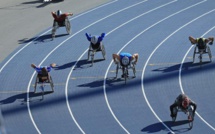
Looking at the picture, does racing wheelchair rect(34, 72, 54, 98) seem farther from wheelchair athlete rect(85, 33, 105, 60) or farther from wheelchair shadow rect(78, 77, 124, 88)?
wheelchair athlete rect(85, 33, 105, 60)

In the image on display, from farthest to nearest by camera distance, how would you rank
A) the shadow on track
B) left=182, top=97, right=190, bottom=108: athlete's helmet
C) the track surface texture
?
1. the shadow on track
2. the track surface texture
3. left=182, top=97, right=190, bottom=108: athlete's helmet

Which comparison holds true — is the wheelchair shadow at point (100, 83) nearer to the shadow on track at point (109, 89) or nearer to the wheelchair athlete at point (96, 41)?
the shadow on track at point (109, 89)

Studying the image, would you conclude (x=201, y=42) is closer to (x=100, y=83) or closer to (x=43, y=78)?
(x=100, y=83)

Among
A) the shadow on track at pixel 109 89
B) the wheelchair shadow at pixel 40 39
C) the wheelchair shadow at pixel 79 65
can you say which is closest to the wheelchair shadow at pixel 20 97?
the shadow on track at pixel 109 89

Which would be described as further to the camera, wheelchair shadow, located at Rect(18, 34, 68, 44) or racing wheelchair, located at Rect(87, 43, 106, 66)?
wheelchair shadow, located at Rect(18, 34, 68, 44)

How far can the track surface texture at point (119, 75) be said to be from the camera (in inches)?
774

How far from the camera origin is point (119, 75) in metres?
23.1

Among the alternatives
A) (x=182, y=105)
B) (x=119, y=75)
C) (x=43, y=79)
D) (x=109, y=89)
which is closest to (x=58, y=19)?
(x=119, y=75)

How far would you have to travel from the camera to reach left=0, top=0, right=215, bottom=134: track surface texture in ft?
64.5

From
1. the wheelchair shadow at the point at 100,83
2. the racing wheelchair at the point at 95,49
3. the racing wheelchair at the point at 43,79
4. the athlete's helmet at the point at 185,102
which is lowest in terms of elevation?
the athlete's helmet at the point at 185,102

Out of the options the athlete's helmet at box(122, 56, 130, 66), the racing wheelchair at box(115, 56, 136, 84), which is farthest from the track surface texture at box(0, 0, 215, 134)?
the athlete's helmet at box(122, 56, 130, 66)

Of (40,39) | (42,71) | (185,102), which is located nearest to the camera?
(185,102)

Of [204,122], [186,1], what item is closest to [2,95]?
[204,122]

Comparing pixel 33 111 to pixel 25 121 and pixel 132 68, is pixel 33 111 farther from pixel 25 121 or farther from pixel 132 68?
pixel 132 68
